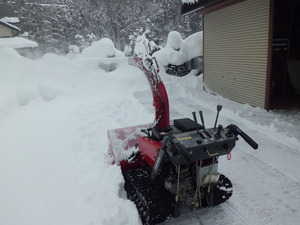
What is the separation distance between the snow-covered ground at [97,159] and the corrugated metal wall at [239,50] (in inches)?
20.8

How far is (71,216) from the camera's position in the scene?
3008 millimetres

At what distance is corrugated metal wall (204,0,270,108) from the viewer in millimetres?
7064

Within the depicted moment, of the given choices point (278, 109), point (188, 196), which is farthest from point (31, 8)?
point (188, 196)

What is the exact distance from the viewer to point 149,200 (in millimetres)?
2822

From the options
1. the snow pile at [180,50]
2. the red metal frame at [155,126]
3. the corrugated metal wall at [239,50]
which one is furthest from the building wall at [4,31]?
the red metal frame at [155,126]

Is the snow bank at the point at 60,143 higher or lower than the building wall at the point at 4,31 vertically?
lower

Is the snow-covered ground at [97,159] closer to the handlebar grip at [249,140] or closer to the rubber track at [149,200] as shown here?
the rubber track at [149,200]

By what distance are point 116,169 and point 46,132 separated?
316 centimetres

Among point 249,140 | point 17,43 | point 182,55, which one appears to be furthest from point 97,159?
point 17,43

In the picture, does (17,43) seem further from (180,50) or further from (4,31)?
(180,50)

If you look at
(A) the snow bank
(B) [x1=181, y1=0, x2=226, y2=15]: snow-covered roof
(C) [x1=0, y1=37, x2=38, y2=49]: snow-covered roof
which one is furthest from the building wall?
(B) [x1=181, y1=0, x2=226, y2=15]: snow-covered roof

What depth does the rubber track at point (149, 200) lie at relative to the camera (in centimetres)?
275

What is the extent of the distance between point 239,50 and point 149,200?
668 centimetres

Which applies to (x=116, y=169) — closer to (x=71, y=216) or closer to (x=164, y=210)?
(x=71, y=216)
